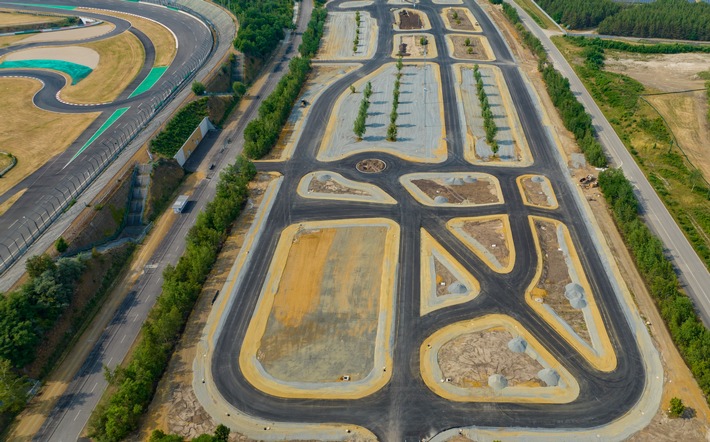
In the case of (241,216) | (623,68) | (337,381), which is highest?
(623,68)

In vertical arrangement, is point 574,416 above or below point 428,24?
below

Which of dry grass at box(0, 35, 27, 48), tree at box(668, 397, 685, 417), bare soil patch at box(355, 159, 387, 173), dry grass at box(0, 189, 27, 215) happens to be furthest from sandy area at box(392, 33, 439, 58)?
dry grass at box(0, 35, 27, 48)

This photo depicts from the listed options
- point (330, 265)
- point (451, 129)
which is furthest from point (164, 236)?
point (451, 129)

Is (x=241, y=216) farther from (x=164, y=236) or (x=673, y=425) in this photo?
(x=673, y=425)

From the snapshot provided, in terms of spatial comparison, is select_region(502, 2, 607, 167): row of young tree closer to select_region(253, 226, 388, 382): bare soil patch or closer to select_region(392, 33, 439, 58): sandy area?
select_region(392, 33, 439, 58): sandy area

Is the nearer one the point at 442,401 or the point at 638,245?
the point at 442,401

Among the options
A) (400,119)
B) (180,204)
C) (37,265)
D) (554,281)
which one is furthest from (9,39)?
(554,281)

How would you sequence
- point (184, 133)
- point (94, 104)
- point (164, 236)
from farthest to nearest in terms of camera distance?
point (94, 104)
point (184, 133)
point (164, 236)

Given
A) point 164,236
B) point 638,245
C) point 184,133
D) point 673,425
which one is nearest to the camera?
point 673,425
